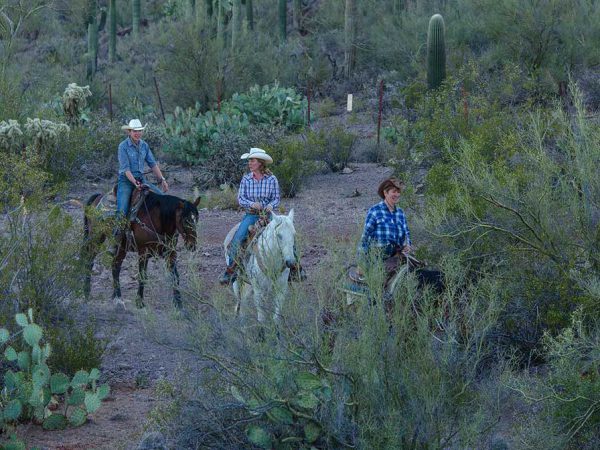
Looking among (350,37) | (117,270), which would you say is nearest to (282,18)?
(350,37)

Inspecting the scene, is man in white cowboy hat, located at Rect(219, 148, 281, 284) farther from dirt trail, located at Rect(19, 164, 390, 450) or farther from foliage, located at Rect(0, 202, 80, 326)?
foliage, located at Rect(0, 202, 80, 326)

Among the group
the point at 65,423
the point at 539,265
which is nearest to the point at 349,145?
the point at 539,265

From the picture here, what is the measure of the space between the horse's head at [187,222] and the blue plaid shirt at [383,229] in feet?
10.7

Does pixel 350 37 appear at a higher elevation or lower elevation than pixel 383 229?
higher

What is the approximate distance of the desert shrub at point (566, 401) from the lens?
7.35m

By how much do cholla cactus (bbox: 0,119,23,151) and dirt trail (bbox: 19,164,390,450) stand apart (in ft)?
5.39

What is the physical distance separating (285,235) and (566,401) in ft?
10.9

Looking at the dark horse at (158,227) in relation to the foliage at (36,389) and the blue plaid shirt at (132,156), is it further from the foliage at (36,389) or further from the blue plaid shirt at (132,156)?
the foliage at (36,389)

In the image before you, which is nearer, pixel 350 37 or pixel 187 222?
pixel 187 222

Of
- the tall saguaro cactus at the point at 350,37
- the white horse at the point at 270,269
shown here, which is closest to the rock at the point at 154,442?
the white horse at the point at 270,269

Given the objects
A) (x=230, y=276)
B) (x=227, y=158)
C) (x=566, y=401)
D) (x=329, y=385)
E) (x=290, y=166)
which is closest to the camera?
(x=329, y=385)

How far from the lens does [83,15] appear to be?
43.0m

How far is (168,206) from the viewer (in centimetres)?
1273

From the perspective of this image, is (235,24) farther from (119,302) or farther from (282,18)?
(119,302)
